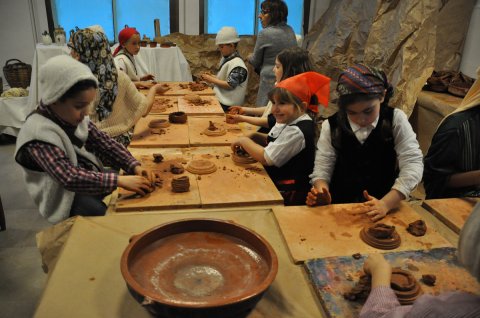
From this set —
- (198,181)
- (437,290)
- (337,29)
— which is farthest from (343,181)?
(337,29)

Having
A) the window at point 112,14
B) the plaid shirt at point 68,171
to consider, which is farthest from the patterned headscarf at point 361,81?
the window at point 112,14

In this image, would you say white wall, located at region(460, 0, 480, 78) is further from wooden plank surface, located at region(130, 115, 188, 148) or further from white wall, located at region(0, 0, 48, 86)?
white wall, located at region(0, 0, 48, 86)

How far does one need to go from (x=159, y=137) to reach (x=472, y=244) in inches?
85.9

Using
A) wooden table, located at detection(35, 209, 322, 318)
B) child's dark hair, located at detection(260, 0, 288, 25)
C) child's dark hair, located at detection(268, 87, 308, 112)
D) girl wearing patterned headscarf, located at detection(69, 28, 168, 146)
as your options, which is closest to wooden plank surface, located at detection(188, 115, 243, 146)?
girl wearing patterned headscarf, located at detection(69, 28, 168, 146)

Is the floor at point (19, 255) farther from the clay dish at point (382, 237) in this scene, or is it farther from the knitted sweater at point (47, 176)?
the clay dish at point (382, 237)

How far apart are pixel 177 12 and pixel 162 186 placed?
6309 mm

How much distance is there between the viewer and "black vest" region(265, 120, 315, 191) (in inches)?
90.2

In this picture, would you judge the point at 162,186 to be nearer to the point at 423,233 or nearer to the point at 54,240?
the point at 54,240

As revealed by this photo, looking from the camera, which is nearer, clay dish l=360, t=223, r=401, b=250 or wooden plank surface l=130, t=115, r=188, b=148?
clay dish l=360, t=223, r=401, b=250

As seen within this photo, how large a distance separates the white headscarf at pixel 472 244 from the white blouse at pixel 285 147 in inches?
54.3

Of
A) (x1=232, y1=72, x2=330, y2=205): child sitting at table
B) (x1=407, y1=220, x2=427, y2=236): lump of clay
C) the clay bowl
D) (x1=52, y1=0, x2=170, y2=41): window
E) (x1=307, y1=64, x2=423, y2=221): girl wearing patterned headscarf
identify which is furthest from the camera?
(x1=52, y1=0, x2=170, y2=41): window

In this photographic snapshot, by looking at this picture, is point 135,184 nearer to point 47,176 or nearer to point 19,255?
point 47,176

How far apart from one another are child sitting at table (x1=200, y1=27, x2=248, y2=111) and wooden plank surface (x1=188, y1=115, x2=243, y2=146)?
3.66ft

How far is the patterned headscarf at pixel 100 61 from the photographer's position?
271 cm
